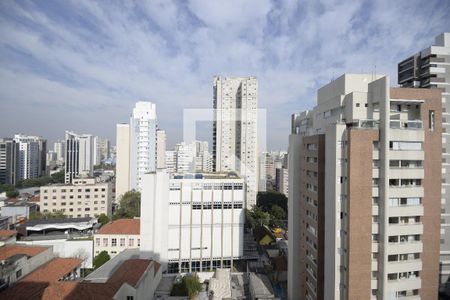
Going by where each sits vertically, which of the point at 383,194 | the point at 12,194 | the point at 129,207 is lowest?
the point at 129,207

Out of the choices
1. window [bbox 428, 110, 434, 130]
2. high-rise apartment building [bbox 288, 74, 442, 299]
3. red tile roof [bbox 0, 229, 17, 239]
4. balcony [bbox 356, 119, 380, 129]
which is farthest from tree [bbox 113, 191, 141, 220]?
window [bbox 428, 110, 434, 130]

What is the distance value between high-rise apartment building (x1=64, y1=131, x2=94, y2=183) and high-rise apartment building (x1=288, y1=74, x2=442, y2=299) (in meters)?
22.9

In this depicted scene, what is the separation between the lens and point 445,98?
7.74m

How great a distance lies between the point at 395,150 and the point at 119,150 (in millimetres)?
17908

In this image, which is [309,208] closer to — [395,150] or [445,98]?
[395,150]

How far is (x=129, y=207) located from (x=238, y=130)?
8.19 m

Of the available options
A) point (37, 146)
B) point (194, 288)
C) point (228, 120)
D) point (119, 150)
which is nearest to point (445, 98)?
point (194, 288)

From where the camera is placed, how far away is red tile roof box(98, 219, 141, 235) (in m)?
10.1

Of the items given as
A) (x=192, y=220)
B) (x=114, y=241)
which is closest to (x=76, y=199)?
(x=114, y=241)

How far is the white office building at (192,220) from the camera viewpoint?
884 cm

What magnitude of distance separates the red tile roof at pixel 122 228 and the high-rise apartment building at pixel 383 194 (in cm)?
767

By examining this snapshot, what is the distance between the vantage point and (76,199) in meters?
15.8

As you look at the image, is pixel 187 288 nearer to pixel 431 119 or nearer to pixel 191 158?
pixel 191 158

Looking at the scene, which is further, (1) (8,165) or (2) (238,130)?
(1) (8,165)
